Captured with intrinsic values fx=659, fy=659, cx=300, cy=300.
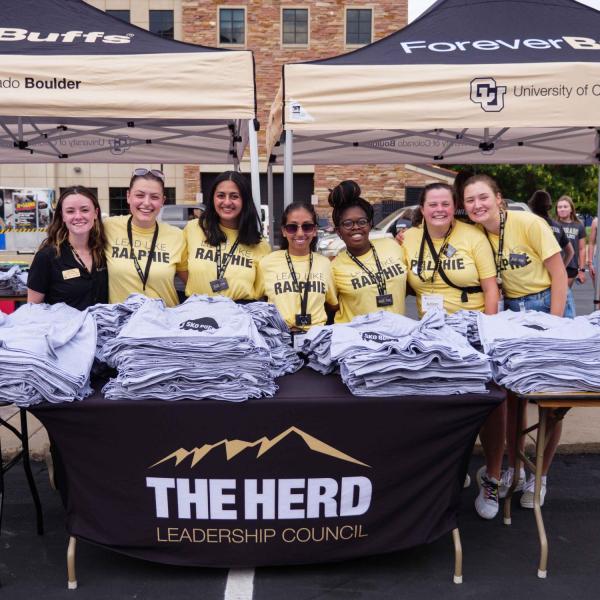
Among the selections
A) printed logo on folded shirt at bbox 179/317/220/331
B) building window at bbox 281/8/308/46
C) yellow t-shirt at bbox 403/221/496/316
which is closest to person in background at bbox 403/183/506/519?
yellow t-shirt at bbox 403/221/496/316

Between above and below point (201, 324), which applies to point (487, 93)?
above

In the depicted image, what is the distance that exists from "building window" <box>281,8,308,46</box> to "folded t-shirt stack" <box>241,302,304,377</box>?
24.7 metres

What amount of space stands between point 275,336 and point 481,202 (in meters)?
1.31

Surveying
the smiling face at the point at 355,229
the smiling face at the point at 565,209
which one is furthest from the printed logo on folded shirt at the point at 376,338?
the smiling face at the point at 565,209

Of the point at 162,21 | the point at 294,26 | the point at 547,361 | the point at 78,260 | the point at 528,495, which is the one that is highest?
the point at 162,21

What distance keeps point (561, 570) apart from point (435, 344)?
1204mm

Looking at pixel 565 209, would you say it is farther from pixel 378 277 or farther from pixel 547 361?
pixel 547 361

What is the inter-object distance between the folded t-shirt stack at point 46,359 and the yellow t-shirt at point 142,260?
0.54 meters

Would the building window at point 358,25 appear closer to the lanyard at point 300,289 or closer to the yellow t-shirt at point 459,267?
the yellow t-shirt at point 459,267

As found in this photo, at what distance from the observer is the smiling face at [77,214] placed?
3.25 metres

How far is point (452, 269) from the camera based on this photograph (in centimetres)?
341

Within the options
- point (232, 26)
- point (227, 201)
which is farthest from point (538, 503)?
point (232, 26)

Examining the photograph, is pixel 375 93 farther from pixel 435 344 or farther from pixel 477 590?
pixel 477 590

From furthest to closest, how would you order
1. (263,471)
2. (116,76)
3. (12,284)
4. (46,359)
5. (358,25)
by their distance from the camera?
(358,25), (12,284), (116,76), (263,471), (46,359)
